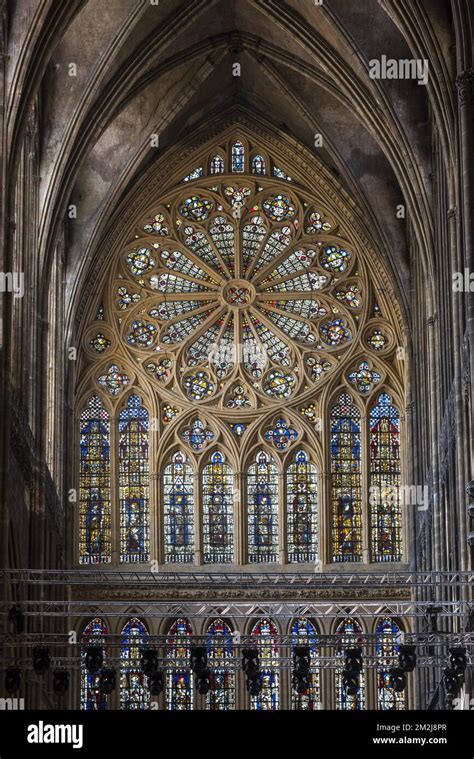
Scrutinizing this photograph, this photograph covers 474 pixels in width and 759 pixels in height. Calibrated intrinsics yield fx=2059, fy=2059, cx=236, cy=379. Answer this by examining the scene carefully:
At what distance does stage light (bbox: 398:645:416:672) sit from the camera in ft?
115

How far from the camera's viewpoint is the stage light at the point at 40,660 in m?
35.6

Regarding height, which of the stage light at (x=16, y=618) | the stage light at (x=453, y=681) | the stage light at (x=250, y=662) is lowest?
the stage light at (x=453, y=681)

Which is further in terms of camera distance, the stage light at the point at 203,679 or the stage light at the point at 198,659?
the stage light at the point at 203,679

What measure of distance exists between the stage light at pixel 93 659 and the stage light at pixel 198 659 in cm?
161

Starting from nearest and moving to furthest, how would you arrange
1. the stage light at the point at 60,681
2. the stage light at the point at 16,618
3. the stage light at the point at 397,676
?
the stage light at the point at 397,676 < the stage light at the point at 16,618 < the stage light at the point at 60,681

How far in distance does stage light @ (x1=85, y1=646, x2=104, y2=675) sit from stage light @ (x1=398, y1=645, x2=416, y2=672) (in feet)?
17.0

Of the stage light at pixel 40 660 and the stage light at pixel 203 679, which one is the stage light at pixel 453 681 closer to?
the stage light at pixel 203 679

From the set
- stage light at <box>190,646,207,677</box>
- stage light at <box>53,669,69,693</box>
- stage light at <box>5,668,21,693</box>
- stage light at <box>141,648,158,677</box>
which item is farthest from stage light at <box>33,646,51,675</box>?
stage light at <box>190,646,207,677</box>

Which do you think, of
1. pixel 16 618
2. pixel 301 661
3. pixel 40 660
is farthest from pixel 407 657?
pixel 16 618

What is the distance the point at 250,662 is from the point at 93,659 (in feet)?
9.11

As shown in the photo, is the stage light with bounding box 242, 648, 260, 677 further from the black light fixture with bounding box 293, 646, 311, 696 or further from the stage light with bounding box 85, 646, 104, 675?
the stage light with bounding box 85, 646, 104, 675

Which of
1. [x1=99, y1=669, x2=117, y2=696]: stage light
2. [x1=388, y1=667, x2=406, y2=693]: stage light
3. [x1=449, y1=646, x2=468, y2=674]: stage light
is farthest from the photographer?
[x1=99, y1=669, x2=117, y2=696]: stage light

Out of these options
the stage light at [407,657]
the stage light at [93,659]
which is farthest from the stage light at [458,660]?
the stage light at [93,659]
